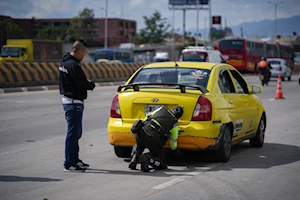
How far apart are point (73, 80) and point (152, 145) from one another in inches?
55.8

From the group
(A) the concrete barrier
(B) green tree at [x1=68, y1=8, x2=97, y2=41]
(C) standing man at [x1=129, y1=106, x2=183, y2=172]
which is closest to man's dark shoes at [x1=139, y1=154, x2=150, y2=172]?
(C) standing man at [x1=129, y1=106, x2=183, y2=172]

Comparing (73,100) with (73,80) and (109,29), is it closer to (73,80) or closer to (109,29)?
(73,80)

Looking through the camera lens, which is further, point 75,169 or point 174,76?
point 174,76

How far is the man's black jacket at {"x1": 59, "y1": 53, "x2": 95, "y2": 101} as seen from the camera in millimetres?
8977

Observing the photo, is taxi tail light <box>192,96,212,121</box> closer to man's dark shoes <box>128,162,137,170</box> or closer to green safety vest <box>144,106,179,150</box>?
green safety vest <box>144,106,179,150</box>

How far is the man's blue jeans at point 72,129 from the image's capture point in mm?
9016

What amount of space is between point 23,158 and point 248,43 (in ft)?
175

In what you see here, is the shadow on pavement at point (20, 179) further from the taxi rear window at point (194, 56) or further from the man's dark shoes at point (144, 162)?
the taxi rear window at point (194, 56)

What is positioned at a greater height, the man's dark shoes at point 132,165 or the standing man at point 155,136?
the standing man at point 155,136

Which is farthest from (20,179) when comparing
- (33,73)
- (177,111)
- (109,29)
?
(109,29)

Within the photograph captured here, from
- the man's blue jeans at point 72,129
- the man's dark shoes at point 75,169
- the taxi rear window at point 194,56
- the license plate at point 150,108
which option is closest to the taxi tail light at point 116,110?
the license plate at point 150,108

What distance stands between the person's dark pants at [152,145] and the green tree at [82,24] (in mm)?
120503

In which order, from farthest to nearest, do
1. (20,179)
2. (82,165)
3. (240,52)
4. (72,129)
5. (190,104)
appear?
(240,52), (190,104), (82,165), (72,129), (20,179)

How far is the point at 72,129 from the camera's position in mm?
9031
